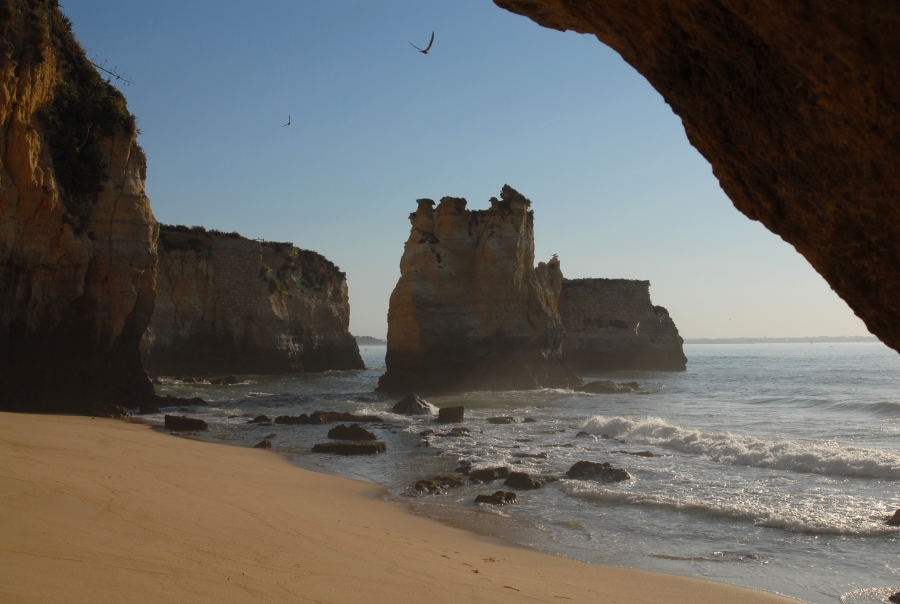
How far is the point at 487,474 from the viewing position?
1105cm

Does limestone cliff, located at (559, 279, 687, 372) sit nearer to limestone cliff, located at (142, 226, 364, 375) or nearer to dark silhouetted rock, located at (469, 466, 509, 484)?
limestone cliff, located at (142, 226, 364, 375)

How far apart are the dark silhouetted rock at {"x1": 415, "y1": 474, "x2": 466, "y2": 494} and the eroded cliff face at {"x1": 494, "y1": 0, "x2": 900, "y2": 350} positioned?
7.53 metres

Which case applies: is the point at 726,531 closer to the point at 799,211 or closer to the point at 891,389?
the point at 799,211

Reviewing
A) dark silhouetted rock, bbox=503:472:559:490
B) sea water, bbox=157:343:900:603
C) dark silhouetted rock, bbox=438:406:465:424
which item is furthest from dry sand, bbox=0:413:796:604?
dark silhouetted rock, bbox=438:406:465:424

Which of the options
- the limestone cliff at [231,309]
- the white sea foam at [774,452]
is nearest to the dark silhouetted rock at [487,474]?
the white sea foam at [774,452]

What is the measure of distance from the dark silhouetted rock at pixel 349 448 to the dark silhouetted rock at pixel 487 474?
10.5 feet

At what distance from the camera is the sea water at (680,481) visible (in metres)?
7.18

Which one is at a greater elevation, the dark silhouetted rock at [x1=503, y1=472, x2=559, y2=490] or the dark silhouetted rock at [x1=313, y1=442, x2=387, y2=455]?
the dark silhouetted rock at [x1=503, y1=472, x2=559, y2=490]

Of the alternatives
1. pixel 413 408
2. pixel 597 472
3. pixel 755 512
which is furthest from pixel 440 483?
pixel 413 408

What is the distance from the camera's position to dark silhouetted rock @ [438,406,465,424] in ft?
63.9

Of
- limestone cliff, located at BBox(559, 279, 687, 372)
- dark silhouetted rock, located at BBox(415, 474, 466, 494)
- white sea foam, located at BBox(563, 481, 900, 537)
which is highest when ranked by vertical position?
limestone cliff, located at BBox(559, 279, 687, 372)

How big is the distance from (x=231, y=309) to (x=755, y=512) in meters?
33.7

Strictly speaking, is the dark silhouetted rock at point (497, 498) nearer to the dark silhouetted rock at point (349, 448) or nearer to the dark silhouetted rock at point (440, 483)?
the dark silhouetted rock at point (440, 483)

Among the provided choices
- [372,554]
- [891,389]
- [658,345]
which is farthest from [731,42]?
[658,345]
